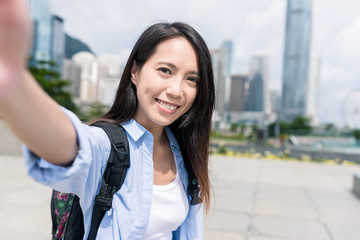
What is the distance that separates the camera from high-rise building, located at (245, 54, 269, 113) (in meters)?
73.1

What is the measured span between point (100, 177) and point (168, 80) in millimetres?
472

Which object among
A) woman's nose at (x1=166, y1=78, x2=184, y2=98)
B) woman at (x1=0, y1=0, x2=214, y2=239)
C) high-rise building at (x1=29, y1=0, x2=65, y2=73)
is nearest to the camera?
woman at (x1=0, y1=0, x2=214, y2=239)

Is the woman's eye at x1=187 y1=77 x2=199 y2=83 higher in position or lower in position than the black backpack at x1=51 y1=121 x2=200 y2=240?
higher

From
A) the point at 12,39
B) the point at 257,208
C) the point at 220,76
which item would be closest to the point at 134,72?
the point at 12,39

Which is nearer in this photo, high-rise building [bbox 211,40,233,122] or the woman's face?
the woman's face

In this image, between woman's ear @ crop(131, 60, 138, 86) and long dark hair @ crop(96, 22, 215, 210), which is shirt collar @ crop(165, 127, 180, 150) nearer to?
long dark hair @ crop(96, 22, 215, 210)

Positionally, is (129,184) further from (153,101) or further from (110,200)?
(153,101)

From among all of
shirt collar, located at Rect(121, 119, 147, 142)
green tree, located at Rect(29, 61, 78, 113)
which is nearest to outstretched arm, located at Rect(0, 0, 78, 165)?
shirt collar, located at Rect(121, 119, 147, 142)

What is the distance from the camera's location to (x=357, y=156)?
11.4 meters

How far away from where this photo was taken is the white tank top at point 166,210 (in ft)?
4.06

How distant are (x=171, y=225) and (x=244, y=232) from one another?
2240 mm

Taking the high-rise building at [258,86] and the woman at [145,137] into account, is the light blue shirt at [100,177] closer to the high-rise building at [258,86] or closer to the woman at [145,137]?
the woman at [145,137]

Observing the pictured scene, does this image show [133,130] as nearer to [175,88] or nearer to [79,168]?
[175,88]

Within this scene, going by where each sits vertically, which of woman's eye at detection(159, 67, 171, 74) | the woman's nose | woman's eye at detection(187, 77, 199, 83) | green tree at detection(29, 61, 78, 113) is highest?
green tree at detection(29, 61, 78, 113)
